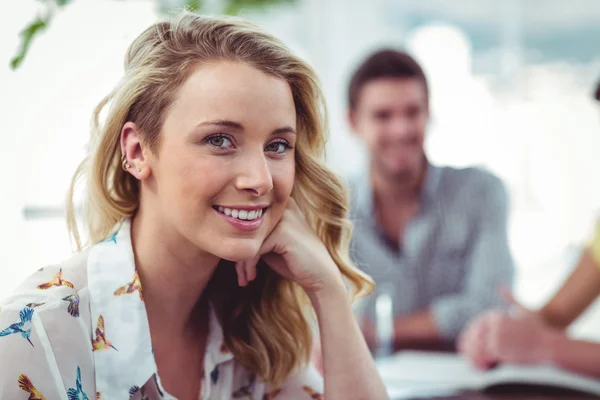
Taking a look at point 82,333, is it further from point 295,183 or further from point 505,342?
point 505,342

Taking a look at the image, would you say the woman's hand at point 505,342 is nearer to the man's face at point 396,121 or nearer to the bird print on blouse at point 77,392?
the man's face at point 396,121

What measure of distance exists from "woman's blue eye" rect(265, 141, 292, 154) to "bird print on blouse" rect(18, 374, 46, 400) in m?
0.45

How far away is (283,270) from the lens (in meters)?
1.28

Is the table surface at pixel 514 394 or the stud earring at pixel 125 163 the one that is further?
the table surface at pixel 514 394

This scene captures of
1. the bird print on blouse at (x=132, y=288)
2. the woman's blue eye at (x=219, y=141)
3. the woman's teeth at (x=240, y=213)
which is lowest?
the bird print on blouse at (x=132, y=288)

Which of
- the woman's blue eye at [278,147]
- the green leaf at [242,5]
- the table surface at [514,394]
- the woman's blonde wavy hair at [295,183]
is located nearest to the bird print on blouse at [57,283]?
the woman's blonde wavy hair at [295,183]

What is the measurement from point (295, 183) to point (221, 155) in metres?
0.26

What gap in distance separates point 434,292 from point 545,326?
0.52 meters

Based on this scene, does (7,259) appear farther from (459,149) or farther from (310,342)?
(459,149)

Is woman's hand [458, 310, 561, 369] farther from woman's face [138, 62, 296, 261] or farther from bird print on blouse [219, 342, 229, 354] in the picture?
woman's face [138, 62, 296, 261]

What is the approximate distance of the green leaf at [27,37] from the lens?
122 cm

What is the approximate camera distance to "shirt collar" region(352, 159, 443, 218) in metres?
2.63

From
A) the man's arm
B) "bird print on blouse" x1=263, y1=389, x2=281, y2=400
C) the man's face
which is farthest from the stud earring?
the man's face

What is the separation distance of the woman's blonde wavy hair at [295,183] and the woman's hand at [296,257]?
0.17 feet
